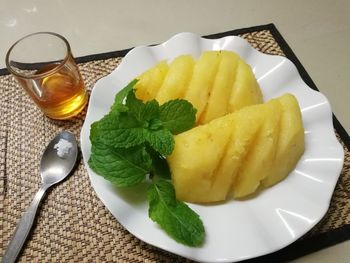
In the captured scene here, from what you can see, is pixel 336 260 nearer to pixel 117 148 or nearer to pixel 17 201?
pixel 117 148

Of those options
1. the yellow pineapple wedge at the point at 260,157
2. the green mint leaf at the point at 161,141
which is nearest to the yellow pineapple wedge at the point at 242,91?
the yellow pineapple wedge at the point at 260,157

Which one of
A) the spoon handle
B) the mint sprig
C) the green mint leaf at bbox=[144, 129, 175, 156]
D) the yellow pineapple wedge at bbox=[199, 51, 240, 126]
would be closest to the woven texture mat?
the spoon handle

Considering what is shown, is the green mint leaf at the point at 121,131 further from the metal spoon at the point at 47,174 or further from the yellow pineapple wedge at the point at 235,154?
the metal spoon at the point at 47,174

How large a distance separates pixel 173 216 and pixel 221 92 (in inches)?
12.8

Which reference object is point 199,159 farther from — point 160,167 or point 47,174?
point 47,174

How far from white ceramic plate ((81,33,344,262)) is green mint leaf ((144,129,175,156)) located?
11 cm

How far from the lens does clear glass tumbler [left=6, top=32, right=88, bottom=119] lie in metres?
1.01

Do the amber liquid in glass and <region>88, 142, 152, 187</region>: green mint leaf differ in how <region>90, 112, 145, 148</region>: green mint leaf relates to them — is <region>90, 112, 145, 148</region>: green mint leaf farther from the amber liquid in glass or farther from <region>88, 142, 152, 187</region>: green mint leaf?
the amber liquid in glass

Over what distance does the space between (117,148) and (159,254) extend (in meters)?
0.25

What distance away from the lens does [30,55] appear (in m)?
1.11

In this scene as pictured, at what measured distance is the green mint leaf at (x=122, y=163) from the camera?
0.77 m

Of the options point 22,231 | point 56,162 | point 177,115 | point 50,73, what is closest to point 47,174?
point 56,162

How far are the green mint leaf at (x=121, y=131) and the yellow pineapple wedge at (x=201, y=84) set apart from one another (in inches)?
6.2

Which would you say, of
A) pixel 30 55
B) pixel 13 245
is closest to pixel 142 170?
pixel 13 245
